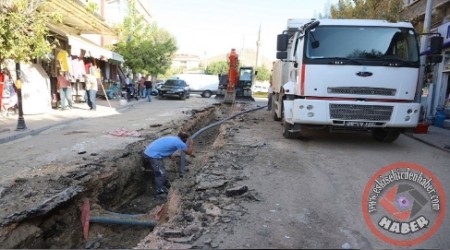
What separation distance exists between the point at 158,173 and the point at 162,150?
0.54 metres

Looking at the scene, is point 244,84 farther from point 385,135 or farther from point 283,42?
point 385,135

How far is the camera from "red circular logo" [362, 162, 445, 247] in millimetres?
3727

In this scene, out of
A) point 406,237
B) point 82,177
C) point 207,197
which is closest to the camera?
point 406,237

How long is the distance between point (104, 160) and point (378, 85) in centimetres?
574

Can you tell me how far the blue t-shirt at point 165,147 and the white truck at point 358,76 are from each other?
2597 mm

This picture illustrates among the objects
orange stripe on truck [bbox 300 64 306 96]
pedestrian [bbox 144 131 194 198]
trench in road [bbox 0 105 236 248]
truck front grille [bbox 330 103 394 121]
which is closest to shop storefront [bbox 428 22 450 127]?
truck front grille [bbox 330 103 394 121]

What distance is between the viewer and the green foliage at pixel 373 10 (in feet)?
52.5

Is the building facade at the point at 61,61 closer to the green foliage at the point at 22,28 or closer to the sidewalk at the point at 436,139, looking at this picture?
the green foliage at the point at 22,28

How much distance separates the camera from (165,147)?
6695mm

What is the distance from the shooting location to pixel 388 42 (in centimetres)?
732

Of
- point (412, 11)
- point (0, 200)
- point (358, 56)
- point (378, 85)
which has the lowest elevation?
point (0, 200)

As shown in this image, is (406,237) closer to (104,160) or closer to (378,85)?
(378,85)

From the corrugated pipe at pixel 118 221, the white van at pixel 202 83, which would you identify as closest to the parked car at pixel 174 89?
the white van at pixel 202 83

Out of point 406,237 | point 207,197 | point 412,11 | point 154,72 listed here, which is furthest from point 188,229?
point 154,72
